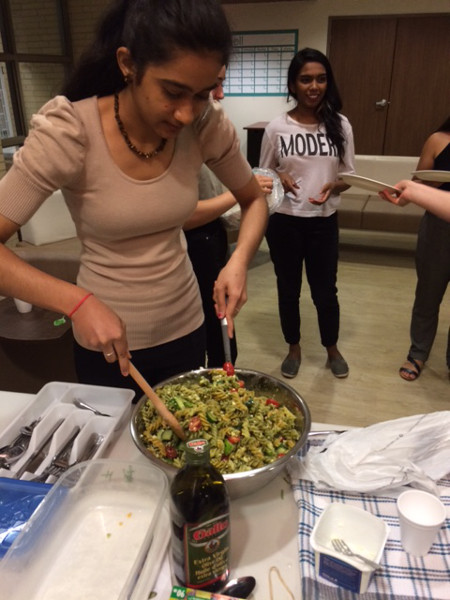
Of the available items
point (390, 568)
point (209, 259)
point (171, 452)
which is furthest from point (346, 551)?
point (209, 259)

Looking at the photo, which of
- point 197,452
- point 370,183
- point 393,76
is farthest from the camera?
point 393,76

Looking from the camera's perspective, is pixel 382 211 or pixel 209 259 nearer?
pixel 209 259

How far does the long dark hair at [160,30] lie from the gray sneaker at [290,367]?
1986mm

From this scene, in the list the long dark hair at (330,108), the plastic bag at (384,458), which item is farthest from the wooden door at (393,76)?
the plastic bag at (384,458)

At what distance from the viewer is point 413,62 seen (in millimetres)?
5637

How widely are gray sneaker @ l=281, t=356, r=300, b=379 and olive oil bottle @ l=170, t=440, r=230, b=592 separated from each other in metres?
2.05

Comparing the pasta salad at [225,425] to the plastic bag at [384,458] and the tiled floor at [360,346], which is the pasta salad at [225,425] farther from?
the tiled floor at [360,346]

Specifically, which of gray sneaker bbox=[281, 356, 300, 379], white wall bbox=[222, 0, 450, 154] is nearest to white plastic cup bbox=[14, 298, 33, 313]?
gray sneaker bbox=[281, 356, 300, 379]

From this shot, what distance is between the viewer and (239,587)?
2.42 ft

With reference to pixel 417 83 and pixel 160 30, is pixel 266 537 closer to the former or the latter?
pixel 160 30

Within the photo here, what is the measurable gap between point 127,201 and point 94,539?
0.66 m

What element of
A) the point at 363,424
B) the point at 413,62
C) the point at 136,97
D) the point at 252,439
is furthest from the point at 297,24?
the point at 252,439

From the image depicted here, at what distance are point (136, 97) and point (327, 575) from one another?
37.2 inches

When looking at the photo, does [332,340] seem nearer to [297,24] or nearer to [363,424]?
[363,424]
